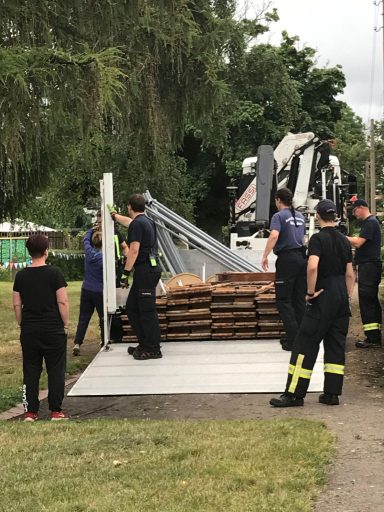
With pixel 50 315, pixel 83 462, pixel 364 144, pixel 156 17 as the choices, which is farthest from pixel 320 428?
pixel 364 144

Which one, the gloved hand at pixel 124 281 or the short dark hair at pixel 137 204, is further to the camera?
the gloved hand at pixel 124 281

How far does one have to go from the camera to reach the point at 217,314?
27.5 ft

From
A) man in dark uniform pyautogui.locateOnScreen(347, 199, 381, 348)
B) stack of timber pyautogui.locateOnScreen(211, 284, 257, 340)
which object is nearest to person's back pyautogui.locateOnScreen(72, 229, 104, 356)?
stack of timber pyautogui.locateOnScreen(211, 284, 257, 340)

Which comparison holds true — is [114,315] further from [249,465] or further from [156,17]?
[249,465]

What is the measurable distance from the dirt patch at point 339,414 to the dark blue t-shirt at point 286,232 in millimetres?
1525

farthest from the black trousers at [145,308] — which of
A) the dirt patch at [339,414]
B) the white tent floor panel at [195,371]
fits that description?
the dirt patch at [339,414]

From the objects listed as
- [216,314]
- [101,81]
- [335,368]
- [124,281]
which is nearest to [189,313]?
[216,314]

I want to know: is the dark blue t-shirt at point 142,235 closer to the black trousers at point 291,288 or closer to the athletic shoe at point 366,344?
the black trousers at point 291,288

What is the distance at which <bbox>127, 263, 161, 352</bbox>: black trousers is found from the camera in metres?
7.54

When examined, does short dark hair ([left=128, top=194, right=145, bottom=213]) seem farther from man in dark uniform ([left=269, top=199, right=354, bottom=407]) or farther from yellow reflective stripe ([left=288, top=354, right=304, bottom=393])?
yellow reflective stripe ([left=288, top=354, right=304, bottom=393])

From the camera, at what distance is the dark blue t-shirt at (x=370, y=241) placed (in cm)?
905

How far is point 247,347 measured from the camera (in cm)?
795

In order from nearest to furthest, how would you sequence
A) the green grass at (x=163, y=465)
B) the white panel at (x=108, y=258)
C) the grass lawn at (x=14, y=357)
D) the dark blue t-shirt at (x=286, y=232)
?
the green grass at (x=163, y=465), the grass lawn at (x=14, y=357), the dark blue t-shirt at (x=286, y=232), the white panel at (x=108, y=258)

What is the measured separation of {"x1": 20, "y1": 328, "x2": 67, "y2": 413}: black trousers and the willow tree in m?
1.65
